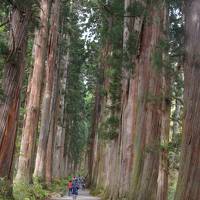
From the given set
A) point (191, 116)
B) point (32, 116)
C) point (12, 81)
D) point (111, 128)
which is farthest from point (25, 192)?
point (191, 116)

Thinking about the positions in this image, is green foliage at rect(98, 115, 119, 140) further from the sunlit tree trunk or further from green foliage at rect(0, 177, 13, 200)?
green foliage at rect(0, 177, 13, 200)

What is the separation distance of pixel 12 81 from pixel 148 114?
14.0ft

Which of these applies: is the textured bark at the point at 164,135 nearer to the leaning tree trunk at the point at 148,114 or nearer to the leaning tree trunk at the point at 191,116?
the leaning tree trunk at the point at 148,114

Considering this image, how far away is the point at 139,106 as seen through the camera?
49.3 feet

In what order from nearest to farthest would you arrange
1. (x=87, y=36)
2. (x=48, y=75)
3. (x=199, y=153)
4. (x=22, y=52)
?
(x=199, y=153)
(x=22, y=52)
(x=48, y=75)
(x=87, y=36)

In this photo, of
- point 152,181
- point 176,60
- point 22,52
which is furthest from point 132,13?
point 152,181

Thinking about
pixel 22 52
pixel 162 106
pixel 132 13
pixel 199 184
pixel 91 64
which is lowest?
pixel 199 184

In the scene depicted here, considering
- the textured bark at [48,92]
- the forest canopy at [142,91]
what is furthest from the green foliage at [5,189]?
the textured bark at [48,92]

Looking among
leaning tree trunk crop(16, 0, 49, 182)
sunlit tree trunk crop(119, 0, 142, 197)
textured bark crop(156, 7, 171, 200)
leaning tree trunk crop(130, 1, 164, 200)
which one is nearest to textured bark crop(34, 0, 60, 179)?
leaning tree trunk crop(16, 0, 49, 182)

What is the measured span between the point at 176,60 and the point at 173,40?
1.05m

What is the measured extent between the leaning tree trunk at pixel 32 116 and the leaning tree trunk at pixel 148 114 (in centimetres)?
581

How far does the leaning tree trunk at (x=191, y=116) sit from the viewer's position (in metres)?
8.31

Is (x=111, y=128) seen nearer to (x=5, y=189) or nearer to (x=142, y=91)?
(x=142, y=91)

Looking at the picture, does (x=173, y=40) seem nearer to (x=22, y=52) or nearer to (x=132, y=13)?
(x=132, y=13)
